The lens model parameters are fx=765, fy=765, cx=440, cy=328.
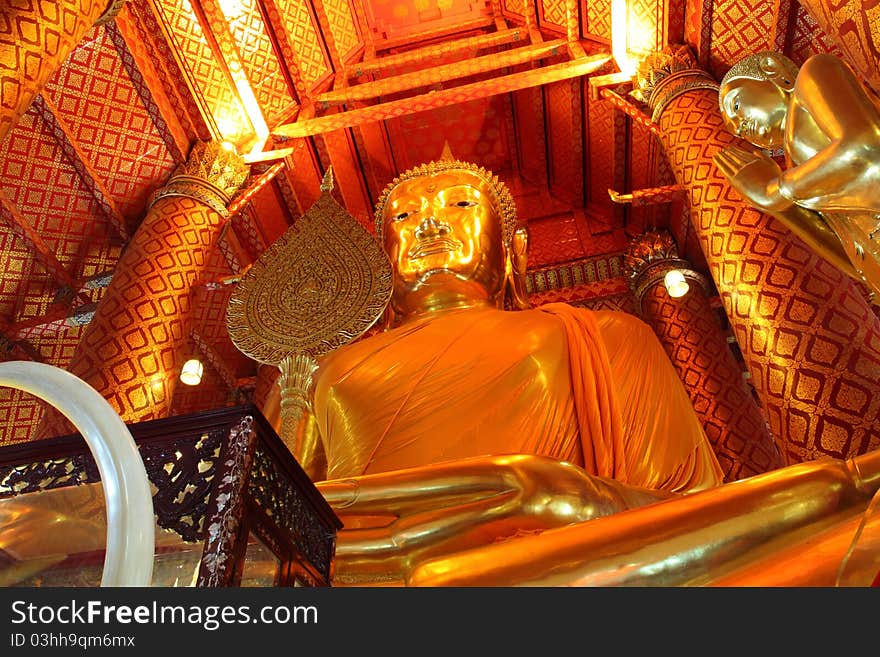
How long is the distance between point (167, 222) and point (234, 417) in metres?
3.84

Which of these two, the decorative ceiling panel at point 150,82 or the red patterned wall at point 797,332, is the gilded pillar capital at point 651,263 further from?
the decorative ceiling panel at point 150,82

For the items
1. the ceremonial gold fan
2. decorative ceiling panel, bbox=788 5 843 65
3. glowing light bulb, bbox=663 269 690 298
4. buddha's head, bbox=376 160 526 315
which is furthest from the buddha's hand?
decorative ceiling panel, bbox=788 5 843 65

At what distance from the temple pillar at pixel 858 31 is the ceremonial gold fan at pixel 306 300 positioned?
1.63 meters

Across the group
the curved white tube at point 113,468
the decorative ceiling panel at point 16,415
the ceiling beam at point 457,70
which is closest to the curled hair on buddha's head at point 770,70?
the curved white tube at point 113,468

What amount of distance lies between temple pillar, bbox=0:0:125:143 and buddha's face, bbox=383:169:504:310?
161 centimetres

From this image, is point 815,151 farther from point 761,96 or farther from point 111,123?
point 111,123

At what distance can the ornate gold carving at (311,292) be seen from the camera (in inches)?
86.0

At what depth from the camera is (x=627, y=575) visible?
1257 mm

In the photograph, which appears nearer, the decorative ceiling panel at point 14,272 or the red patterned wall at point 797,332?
the red patterned wall at point 797,332

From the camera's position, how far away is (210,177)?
16.3 feet

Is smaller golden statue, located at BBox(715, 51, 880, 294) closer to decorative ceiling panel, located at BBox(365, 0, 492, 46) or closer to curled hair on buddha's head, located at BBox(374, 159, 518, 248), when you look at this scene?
curled hair on buddha's head, located at BBox(374, 159, 518, 248)

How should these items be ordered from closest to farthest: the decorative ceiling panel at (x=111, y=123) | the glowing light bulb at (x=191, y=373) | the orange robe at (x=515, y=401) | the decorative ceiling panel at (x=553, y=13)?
1. the orange robe at (x=515, y=401)
2. the glowing light bulb at (x=191, y=373)
3. the decorative ceiling panel at (x=111, y=123)
4. the decorative ceiling panel at (x=553, y=13)
